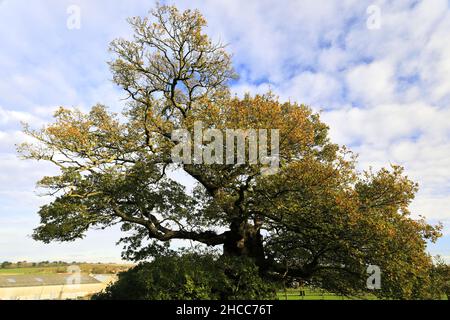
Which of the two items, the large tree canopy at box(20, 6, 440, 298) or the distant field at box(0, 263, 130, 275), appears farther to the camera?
the distant field at box(0, 263, 130, 275)

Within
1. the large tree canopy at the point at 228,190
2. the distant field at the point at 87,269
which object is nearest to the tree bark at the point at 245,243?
the large tree canopy at the point at 228,190

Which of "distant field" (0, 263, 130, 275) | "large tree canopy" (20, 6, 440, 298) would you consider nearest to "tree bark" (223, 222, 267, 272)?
"large tree canopy" (20, 6, 440, 298)

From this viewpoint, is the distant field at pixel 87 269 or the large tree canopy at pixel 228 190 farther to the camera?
the distant field at pixel 87 269

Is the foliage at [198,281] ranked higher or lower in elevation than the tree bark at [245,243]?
lower

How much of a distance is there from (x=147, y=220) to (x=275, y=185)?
7838 mm

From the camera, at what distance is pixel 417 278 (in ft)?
46.0

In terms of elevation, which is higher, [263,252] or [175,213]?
[175,213]

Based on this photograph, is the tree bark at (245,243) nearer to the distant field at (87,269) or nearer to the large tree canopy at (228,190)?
the large tree canopy at (228,190)

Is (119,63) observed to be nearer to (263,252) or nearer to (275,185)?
(275,185)

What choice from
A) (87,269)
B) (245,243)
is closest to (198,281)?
(245,243)

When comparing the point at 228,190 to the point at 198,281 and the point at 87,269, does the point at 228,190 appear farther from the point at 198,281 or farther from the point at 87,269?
the point at 87,269

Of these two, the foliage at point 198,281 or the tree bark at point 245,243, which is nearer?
the foliage at point 198,281

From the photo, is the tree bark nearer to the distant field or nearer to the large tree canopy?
the large tree canopy
